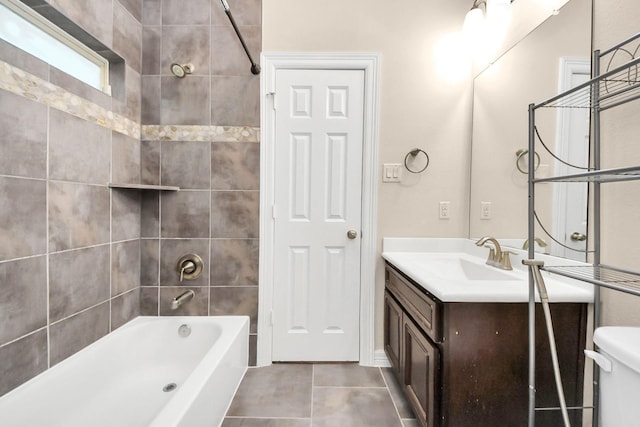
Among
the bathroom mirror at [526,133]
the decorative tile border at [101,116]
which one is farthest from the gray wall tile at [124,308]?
the bathroom mirror at [526,133]

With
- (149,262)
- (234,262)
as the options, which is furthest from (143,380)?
(234,262)

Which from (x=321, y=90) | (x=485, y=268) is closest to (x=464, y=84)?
(x=321, y=90)

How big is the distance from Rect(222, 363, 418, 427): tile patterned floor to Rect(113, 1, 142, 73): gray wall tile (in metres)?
2.19

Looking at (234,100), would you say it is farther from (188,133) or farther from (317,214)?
(317,214)

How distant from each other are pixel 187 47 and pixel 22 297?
168cm

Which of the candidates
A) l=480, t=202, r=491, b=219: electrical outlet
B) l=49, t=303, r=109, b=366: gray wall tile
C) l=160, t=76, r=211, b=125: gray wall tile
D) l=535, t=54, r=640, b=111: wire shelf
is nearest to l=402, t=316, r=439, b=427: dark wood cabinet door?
l=480, t=202, r=491, b=219: electrical outlet

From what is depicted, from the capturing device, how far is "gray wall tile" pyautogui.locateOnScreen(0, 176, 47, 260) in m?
1.07

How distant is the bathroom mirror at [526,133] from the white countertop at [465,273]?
12cm

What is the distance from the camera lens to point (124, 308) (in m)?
1.75

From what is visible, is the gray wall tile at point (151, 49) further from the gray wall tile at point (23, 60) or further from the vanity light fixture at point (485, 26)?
the vanity light fixture at point (485, 26)

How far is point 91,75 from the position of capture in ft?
5.19

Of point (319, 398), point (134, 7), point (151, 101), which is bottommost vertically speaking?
point (319, 398)

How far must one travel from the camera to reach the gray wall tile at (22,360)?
1073 millimetres

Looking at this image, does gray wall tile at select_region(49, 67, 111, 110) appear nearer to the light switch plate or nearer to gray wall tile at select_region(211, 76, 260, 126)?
gray wall tile at select_region(211, 76, 260, 126)
